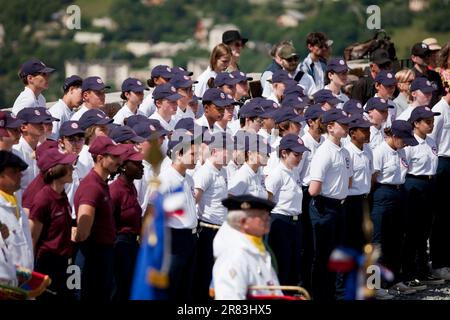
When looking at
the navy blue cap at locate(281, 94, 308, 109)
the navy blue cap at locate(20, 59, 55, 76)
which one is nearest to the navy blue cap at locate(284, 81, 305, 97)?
the navy blue cap at locate(281, 94, 308, 109)

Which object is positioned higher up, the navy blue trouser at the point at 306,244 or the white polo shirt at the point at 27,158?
the white polo shirt at the point at 27,158

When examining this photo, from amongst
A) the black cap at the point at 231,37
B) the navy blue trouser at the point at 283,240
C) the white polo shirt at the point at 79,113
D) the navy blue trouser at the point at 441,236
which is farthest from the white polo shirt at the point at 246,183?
the black cap at the point at 231,37

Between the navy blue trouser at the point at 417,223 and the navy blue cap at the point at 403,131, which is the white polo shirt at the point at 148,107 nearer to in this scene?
the navy blue cap at the point at 403,131

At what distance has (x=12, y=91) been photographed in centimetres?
7294

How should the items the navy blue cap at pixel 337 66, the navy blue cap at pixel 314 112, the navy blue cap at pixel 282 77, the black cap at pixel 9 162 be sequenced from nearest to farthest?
the black cap at pixel 9 162 → the navy blue cap at pixel 314 112 → the navy blue cap at pixel 282 77 → the navy blue cap at pixel 337 66

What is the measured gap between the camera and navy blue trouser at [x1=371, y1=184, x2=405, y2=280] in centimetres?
1462

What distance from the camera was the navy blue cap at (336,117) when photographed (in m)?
13.8

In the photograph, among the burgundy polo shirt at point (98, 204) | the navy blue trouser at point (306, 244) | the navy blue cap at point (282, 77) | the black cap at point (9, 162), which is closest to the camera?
the black cap at point (9, 162)

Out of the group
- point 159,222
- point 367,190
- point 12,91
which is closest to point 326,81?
point 367,190

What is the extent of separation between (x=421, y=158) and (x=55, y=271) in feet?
17.3

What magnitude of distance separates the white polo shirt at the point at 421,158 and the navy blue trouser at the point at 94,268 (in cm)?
467

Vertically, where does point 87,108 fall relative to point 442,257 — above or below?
above
